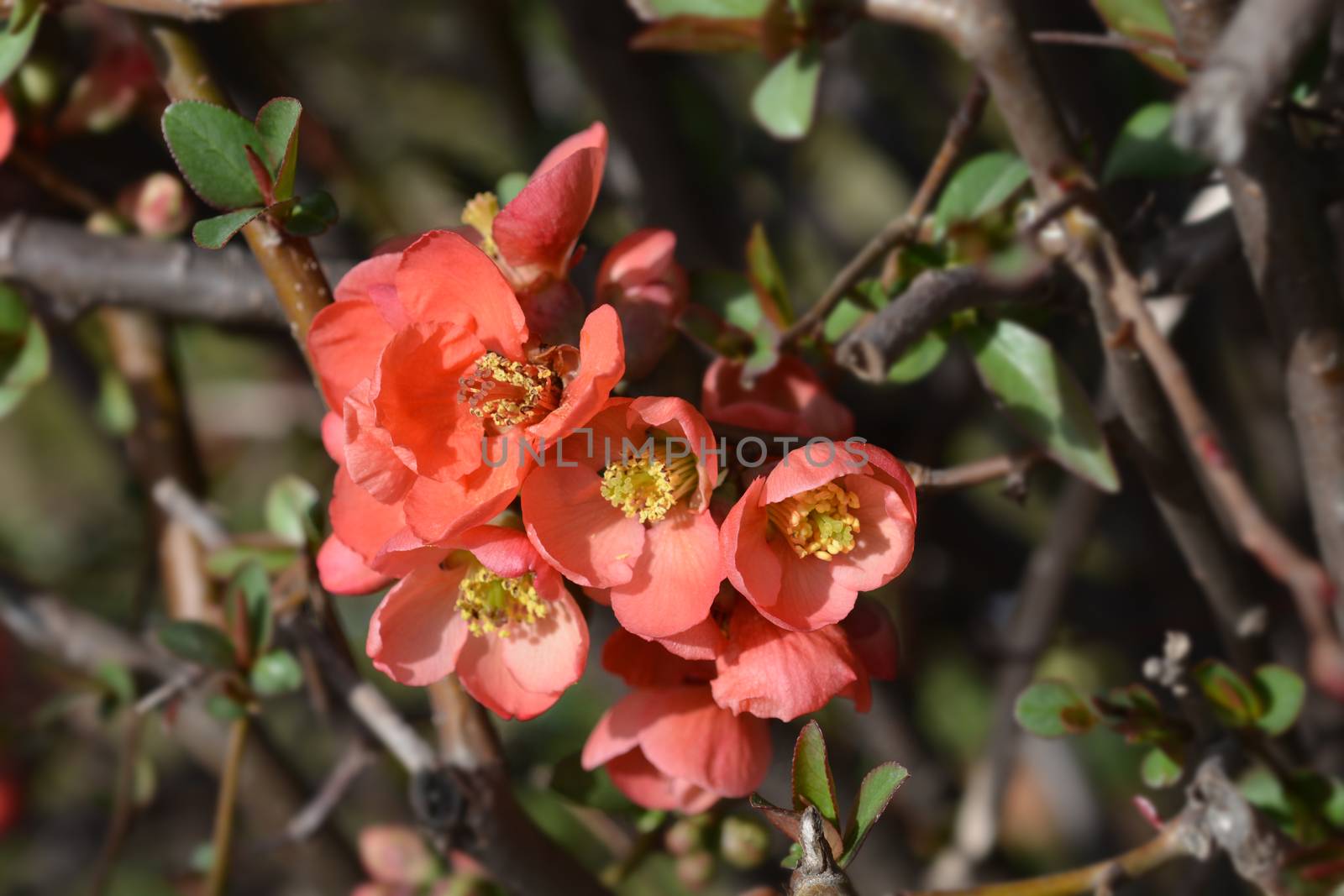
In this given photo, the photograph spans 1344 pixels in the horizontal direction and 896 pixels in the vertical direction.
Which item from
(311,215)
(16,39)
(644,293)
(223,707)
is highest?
(16,39)

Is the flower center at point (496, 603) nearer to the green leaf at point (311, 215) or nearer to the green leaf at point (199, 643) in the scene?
the green leaf at point (311, 215)

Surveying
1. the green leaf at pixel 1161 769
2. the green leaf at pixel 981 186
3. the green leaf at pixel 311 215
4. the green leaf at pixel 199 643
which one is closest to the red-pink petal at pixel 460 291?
the green leaf at pixel 311 215

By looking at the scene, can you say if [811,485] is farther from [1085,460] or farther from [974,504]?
[974,504]

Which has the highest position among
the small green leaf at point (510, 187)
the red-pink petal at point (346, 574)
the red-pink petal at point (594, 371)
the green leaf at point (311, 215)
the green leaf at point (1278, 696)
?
the green leaf at point (311, 215)

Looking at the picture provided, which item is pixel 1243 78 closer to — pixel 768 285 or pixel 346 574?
pixel 768 285

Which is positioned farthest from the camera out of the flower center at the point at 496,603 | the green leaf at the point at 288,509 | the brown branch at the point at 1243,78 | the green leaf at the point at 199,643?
the green leaf at the point at 288,509

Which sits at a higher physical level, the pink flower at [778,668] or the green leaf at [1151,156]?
the green leaf at [1151,156]

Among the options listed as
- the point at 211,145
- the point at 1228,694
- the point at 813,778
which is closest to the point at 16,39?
the point at 211,145

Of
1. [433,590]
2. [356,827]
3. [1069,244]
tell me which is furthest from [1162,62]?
[356,827]
